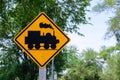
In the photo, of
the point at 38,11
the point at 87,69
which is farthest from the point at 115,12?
the point at 87,69

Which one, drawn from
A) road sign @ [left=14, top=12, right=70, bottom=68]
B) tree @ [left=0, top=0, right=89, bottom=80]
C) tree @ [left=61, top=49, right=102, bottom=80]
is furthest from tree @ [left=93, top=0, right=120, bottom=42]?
tree @ [left=61, top=49, right=102, bottom=80]

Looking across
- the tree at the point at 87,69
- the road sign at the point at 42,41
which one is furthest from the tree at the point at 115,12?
the tree at the point at 87,69

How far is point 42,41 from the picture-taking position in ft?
29.3

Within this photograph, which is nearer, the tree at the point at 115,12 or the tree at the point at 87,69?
the tree at the point at 115,12

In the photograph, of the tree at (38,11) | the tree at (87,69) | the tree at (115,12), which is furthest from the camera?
the tree at (87,69)

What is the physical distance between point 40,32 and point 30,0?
8119 millimetres

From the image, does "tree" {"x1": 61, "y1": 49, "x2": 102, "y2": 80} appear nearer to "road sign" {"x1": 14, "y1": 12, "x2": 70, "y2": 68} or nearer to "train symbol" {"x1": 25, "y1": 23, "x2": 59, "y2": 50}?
"road sign" {"x1": 14, "y1": 12, "x2": 70, "y2": 68}

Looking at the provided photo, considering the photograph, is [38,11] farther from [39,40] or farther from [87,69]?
[87,69]

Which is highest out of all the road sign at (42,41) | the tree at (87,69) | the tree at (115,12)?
the road sign at (42,41)

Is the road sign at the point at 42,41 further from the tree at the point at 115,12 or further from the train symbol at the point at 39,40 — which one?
the tree at the point at 115,12

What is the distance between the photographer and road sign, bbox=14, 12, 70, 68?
8.94m

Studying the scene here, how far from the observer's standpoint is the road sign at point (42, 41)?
8.94 m

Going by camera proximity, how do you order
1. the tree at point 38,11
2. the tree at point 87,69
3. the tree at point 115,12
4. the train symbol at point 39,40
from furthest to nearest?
the tree at point 87,69 → the tree at point 115,12 → the tree at point 38,11 → the train symbol at point 39,40

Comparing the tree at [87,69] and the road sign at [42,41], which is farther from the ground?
the road sign at [42,41]
